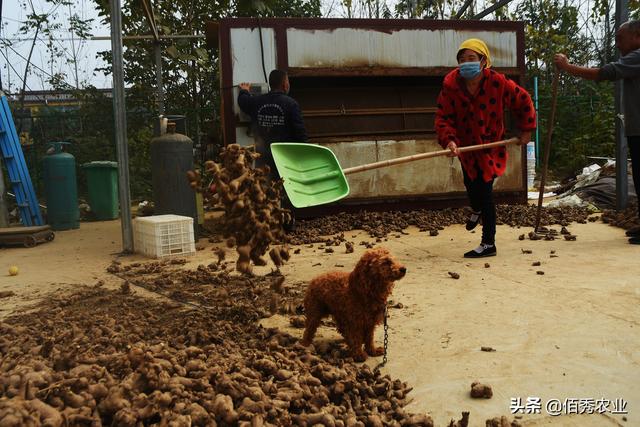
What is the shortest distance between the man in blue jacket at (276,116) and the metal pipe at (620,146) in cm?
391

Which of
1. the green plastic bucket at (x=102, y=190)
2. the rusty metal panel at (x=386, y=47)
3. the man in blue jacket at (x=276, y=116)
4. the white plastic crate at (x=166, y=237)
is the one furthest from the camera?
the green plastic bucket at (x=102, y=190)

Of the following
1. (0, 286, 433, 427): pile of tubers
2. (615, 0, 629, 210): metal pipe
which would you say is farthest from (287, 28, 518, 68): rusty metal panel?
(0, 286, 433, 427): pile of tubers

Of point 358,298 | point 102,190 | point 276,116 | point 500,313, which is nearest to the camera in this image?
point 358,298

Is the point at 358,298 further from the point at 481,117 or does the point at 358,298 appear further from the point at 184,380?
the point at 481,117

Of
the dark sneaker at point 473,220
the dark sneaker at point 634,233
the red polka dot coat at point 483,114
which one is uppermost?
the red polka dot coat at point 483,114

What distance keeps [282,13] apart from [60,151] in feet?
21.6

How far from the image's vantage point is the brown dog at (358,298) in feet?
9.55

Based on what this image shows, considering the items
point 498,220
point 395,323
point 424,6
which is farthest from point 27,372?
point 424,6

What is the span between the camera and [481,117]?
5648 mm

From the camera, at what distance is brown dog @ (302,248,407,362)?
9.55 ft

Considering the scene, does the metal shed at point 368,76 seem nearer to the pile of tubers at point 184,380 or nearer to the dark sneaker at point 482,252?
the dark sneaker at point 482,252

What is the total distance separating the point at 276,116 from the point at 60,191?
4.16m

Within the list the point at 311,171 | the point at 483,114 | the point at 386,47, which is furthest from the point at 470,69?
the point at 386,47

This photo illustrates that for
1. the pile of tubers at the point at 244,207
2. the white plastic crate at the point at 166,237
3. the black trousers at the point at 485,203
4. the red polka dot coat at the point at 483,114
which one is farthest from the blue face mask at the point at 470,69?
the white plastic crate at the point at 166,237
